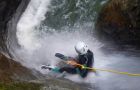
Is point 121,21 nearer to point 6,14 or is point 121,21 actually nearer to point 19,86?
point 6,14

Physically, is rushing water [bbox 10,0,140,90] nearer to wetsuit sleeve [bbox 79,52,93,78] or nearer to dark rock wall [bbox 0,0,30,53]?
wetsuit sleeve [bbox 79,52,93,78]

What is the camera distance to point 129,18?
44.4ft

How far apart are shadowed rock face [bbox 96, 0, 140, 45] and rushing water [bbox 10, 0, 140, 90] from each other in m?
0.70

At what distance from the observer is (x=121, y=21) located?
545 inches

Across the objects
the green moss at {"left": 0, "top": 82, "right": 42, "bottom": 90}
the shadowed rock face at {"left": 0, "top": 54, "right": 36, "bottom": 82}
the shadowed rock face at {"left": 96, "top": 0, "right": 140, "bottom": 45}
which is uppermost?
the shadowed rock face at {"left": 96, "top": 0, "right": 140, "bottom": 45}

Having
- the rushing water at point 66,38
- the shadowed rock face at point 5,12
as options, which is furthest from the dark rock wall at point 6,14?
the rushing water at point 66,38

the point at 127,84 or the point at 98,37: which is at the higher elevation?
the point at 98,37

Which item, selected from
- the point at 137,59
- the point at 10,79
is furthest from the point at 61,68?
the point at 10,79

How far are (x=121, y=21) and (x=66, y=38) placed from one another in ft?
10.6

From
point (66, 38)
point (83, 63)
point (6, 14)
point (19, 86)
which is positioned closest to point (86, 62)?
point (83, 63)

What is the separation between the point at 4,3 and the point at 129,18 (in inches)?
213

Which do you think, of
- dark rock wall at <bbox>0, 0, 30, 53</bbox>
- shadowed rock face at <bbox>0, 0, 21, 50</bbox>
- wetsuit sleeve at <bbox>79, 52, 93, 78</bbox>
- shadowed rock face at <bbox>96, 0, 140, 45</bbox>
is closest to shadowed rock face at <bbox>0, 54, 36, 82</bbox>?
dark rock wall at <bbox>0, 0, 30, 53</bbox>

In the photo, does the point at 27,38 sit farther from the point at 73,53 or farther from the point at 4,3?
the point at 4,3

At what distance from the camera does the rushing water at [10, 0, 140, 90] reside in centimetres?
1133
